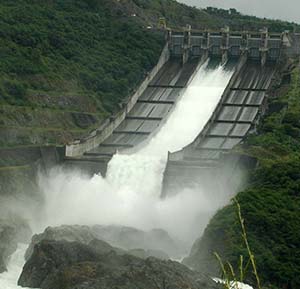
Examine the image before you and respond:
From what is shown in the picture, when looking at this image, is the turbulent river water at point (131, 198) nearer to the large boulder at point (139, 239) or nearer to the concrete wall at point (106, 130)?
the large boulder at point (139, 239)

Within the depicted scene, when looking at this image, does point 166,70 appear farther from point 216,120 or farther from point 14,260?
point 14,260

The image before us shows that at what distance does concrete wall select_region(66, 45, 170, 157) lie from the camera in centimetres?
8409

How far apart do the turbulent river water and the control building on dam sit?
1.32 metres

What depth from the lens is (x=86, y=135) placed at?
289 ft

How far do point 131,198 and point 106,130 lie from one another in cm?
1520

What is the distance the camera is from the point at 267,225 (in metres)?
59.2

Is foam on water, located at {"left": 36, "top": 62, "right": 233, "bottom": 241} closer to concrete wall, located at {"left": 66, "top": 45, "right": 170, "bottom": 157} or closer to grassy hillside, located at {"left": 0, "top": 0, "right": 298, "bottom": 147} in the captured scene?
concrete wall, located at {"left": 66, "top": 45, "right": 170, "bottom": 157}

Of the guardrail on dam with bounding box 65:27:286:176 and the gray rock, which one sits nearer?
the gray rock

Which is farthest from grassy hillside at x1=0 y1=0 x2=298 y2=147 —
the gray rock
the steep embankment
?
the steep embankment

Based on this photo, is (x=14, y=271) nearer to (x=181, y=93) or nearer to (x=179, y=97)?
(x=179, y=97)

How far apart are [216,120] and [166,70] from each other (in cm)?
1742

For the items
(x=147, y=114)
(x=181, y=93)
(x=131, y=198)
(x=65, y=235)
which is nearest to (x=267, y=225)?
(x=65, y=235)

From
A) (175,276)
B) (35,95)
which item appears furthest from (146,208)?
(175,276)

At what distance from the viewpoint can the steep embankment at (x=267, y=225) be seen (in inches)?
2174
